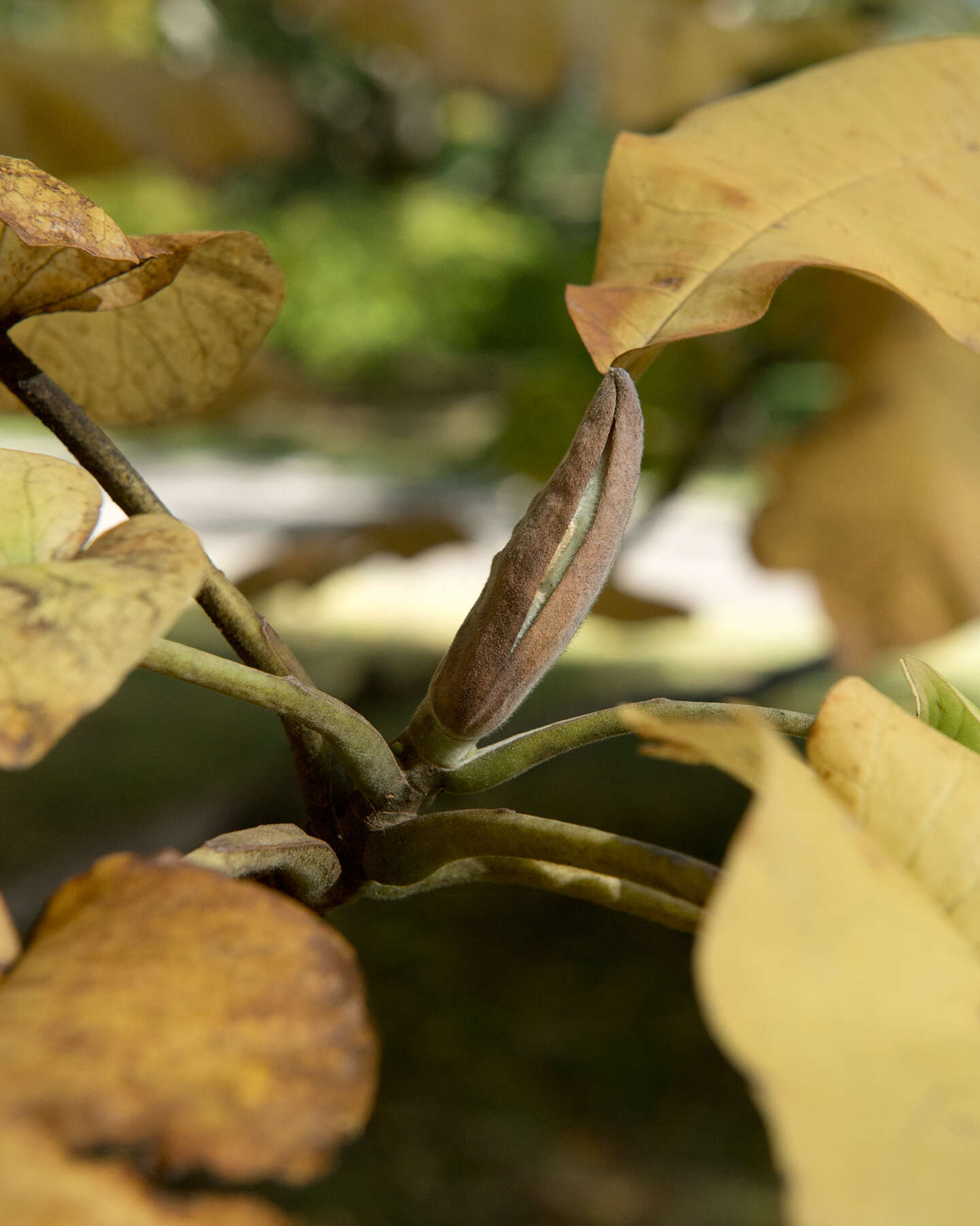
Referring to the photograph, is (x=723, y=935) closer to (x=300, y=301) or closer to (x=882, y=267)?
(x=882, y=267)

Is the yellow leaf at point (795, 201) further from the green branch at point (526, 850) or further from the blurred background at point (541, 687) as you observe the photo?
the blurred background at point (541, 687)

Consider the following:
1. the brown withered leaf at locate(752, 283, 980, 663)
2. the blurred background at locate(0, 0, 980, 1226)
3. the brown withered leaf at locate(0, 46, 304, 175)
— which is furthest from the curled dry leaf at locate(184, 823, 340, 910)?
the brown withered leaf at locate(0, 46, 304, 175)

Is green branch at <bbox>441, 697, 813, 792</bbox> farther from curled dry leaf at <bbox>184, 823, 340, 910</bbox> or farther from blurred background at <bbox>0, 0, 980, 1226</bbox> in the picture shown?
blurred background at <bbox>0, 0, 980, 1226</bbox>

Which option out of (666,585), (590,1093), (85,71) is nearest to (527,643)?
(85,71)

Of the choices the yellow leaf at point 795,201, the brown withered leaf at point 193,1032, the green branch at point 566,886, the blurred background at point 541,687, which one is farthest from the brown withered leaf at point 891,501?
the brown withered leaf at point 193,1032

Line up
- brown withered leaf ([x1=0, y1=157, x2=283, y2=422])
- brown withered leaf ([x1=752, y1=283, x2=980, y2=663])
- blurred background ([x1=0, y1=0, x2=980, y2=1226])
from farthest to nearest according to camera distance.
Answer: blurred background ([x1=0, y1=0, x2=980, y2=1226]), brown withered leaf ([x1=752, y1=283, x2=980, y2=663]), brown withered leaf ([x1=0, y1=157, x2=283, y2=422])

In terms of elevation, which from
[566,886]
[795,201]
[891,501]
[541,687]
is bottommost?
[541,687]

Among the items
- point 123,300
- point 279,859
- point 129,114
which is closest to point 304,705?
point 279,859

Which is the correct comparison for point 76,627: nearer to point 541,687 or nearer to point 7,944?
point 7,944
